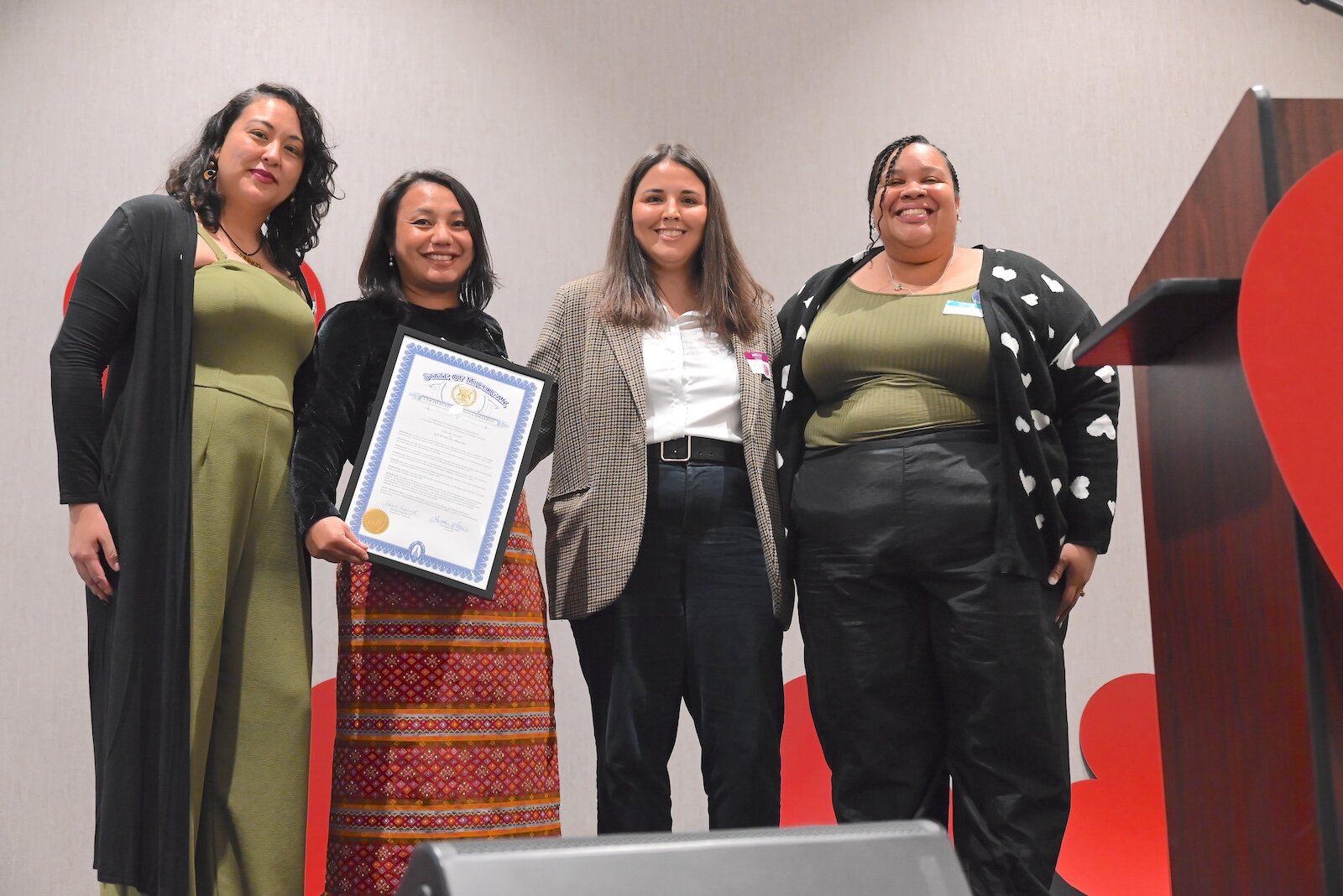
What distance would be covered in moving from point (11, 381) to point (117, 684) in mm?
1831

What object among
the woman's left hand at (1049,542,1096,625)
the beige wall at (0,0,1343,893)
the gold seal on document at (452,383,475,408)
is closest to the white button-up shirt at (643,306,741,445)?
the gold seal on document at (452,383,475,408)

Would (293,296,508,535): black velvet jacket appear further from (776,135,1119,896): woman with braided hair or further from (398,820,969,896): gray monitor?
(398,820,969,896): gray monitor

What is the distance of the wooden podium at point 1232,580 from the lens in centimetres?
111

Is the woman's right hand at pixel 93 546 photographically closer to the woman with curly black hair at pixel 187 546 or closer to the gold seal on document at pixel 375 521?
the woman with curly black hair at pixel 187 546

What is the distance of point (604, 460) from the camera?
2.21 meters

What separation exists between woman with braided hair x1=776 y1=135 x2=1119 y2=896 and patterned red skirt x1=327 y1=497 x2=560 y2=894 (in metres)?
0.54

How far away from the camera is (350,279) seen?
3.50 m

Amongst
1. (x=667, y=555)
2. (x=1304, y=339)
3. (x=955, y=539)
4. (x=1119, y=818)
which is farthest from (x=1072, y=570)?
(x=1119, y=818)

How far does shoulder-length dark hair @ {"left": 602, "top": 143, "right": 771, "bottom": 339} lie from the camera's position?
7.65 feet

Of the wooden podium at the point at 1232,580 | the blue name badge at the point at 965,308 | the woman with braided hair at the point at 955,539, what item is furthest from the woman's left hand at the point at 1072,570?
the wooden podium at the point at 1232,580

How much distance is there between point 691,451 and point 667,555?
0.19 metres

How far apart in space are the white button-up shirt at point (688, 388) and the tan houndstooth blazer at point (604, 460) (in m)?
0.02

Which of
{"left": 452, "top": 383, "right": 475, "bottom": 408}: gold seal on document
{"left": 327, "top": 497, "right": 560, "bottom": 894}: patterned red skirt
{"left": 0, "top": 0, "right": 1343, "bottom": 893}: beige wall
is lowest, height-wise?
{"left": 327, "top": 497, "right": 560, "bottom": 894}: patterned red skirt

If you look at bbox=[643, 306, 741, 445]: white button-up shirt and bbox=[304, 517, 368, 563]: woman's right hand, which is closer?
bbox=[304, 517, 368, 563]: woman's right hand
